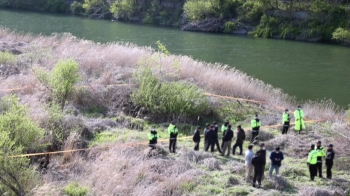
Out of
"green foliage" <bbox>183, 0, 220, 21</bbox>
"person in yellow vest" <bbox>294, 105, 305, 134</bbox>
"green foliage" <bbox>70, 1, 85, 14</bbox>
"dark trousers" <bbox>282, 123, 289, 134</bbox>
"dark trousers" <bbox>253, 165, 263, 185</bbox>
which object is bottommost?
"dark trousers" <bbox>253, 165, 263, 185</bbox>

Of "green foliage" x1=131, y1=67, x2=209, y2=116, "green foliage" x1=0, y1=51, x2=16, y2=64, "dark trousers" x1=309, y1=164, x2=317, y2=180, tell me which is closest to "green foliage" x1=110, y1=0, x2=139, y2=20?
"green foliage" x1=0, y1=51, x2=16, y2=64

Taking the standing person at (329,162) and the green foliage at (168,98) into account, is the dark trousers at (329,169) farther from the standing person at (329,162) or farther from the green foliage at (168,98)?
the green foliage at (168,98)

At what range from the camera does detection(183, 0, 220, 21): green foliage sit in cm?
6225

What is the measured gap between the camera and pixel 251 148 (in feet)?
41.7

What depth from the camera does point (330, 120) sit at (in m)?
18.0

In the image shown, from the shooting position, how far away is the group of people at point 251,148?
12.4 meters

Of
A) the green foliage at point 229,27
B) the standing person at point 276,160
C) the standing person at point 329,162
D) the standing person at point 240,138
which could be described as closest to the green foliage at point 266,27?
the green foliage at point 229,27

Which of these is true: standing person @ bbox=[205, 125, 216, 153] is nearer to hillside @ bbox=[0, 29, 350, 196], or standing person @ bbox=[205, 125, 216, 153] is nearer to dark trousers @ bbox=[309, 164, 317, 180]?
hillside @ bbox=[0, 29, 350, 196]

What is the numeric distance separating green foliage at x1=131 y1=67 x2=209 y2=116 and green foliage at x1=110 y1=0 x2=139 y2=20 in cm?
5289

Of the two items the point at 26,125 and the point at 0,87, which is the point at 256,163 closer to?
the point at 26,125

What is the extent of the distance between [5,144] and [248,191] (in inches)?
246

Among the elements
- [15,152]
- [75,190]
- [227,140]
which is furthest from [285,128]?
[15,152]

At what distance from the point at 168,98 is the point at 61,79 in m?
4.16

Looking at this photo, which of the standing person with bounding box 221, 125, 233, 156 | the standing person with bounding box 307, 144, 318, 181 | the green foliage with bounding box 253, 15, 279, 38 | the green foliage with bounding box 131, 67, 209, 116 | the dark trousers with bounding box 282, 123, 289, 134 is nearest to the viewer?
the standing person with bounding box 307, 144, 318, 181
